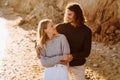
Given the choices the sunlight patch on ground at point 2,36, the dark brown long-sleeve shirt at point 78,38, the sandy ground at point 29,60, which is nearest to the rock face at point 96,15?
the sandy ground at point 29,60

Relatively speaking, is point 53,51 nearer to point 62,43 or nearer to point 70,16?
point 62,43

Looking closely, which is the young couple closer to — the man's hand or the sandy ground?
the man's hand

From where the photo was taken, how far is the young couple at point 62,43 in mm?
3836

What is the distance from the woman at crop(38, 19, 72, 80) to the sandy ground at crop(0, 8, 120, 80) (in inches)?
90.7

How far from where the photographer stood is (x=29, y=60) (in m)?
7.38

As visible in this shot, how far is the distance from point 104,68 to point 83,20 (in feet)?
8.92

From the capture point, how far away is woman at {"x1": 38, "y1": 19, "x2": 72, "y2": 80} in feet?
12.6

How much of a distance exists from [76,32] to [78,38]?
0.24ft

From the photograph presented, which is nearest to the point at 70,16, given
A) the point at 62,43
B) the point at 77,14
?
the point at 77,14

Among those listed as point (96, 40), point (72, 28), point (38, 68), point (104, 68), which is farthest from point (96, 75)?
point (72, 28)

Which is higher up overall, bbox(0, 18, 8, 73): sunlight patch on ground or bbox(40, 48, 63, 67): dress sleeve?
bbox(40, 48, 63, 67): dress sleeve

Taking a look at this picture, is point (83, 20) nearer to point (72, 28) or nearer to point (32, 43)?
point (72, 28)

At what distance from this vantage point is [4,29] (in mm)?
10297

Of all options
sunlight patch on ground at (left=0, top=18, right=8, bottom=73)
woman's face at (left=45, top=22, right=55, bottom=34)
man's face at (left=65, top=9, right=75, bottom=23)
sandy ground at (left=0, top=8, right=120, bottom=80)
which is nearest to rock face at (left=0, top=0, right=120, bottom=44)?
sandy ground at (left=0, top=8, right=120, bottom=80)
